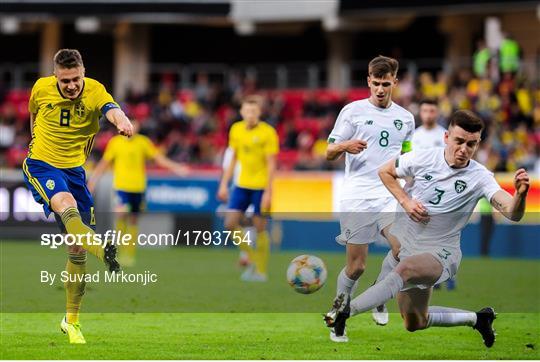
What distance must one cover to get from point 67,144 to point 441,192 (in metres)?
2.98

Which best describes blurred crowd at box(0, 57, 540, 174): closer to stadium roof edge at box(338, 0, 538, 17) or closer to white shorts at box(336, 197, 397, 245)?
stadium roof edge at box(338, 0, 538, 17)

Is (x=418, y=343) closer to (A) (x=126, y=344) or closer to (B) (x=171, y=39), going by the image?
(A) (x=126, y=344)

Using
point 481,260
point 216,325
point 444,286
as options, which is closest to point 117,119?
point 216,325

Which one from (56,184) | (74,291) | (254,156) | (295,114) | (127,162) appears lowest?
(295,114)

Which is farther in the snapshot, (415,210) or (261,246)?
(261,246)

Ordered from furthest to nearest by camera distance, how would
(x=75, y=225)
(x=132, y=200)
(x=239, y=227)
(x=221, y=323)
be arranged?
(x=132, y=200), (x=239, y=227), (x=221, y=323), (x=75, y=225)

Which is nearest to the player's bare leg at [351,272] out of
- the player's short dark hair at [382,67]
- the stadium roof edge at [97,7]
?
the player's short dark hair at [382,67]

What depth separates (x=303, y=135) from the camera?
28453 millimetres

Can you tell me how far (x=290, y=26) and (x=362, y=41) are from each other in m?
2.39

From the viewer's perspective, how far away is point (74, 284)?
1036 cm

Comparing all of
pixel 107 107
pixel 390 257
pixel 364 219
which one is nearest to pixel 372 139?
pixel 364 219

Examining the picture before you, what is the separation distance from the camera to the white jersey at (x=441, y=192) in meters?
9.91

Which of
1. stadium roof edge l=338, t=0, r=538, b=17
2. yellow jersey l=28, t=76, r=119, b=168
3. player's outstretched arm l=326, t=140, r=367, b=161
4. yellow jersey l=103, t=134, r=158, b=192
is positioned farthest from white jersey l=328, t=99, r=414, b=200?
stadium roof edge l=338, t=0, r=538, b=17

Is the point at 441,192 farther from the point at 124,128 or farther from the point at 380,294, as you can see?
the point at 124,128
